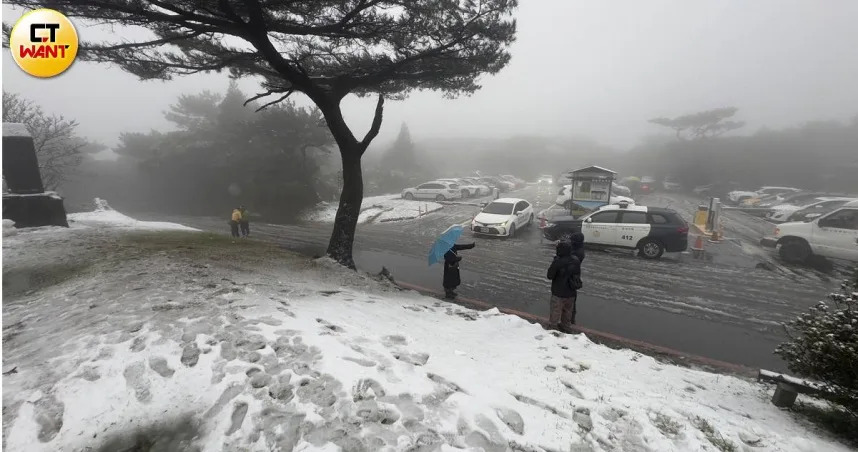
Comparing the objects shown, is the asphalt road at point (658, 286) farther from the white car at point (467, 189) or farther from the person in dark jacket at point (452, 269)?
the white car at point (467, 189)

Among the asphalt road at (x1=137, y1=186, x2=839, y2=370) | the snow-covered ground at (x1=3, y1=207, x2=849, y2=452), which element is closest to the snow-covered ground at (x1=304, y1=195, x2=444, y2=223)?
the asphalt road at (x1=137, y1=186, x2=839, y2=370)

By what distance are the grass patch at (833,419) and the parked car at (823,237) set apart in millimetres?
9332

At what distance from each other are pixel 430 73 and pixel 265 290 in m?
6.53

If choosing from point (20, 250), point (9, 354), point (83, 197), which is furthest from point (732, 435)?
point (83, 197)

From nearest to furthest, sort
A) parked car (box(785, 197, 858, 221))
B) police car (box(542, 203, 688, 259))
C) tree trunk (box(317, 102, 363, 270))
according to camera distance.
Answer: tree trunk (box(317, 102, 363, 270)), police car (box(542, 203, 688, 259)), parked car (box(785, 197, 858, 221))

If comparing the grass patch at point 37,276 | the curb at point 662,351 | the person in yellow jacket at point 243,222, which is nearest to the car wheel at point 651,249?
the curb at point 662,351

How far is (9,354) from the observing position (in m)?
3.77

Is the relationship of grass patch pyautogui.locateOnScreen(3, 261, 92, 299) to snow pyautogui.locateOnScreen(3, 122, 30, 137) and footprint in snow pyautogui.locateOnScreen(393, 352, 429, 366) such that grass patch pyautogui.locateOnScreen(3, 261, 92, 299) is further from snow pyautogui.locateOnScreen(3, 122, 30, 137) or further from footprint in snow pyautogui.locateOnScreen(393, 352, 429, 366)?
footprint in snow pyautogui.locateOnScreen(393, 352, 429, 366)

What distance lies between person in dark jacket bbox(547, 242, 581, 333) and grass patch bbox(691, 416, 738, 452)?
2895 mm

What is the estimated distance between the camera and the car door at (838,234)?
9541 mm

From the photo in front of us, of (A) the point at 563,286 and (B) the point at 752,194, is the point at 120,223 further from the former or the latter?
(B) the point at 752,194

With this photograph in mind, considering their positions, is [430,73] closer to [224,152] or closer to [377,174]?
[224,152]

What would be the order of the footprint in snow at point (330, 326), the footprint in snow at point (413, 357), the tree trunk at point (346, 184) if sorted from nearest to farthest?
the footprint in snow at point (413, 357), the footprint in snow at point (330, 326), the tree trunk at point (346, 184)

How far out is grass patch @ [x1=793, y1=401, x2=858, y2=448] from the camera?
10.4 ft
